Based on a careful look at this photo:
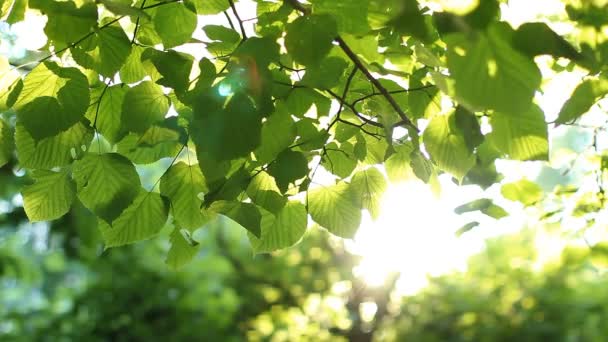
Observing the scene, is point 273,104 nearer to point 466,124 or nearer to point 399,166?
point 466,124

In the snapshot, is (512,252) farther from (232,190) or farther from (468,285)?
(232,190)

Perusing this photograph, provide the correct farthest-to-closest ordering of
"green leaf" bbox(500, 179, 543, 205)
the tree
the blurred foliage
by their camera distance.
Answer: the blurred foliage
"green leaf" bbox(500, 179, 543, 205)
the tree

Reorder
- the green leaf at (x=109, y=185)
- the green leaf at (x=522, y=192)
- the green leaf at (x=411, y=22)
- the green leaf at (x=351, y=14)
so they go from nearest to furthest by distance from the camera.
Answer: the green leaf at (x=411, y=22) < the green leaf at (x=351, y=14) < the green leaf at (x=109, y=185) < the green leaf at (x=522, y=192)

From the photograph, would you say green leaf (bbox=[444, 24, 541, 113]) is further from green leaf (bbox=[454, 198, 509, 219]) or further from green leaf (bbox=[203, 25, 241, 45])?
green leaf (bbox=[454, 198, 509, 219])

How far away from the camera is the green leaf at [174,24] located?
2.26ft

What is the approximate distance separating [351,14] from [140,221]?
352mm

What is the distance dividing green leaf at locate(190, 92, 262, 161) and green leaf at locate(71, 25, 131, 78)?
0.18 meters

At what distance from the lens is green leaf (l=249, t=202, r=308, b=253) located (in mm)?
816

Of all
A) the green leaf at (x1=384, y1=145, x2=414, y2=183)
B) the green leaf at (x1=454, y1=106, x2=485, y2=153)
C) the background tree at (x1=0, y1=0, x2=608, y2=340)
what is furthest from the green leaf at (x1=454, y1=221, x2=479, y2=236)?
the green leaf at (x1=454, y1=106, x2=485, y2=153)

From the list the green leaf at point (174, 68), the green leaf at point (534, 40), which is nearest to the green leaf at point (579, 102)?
the green leaf at point (534, 40)

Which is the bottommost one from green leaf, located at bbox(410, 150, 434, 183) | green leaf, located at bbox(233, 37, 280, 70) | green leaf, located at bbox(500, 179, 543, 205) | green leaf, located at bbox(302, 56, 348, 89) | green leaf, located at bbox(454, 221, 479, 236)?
green leaf, located at bbox(454, 221, 479, 236)

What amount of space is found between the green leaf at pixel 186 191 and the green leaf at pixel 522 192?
1.56 feet

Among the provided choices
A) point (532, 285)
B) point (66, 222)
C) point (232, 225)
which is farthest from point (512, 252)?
point (66, 222)

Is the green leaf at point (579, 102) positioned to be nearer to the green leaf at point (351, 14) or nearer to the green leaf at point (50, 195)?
the green leaf at point (351, 14)
